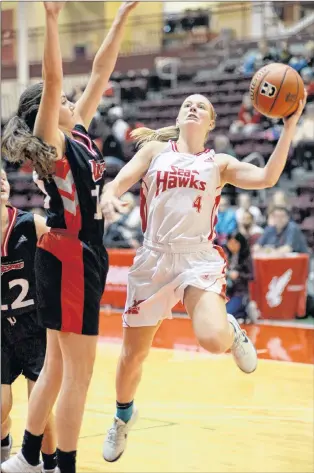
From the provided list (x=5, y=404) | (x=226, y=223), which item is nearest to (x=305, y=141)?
(x=226, y=223)

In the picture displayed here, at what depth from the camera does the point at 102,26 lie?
21406mm

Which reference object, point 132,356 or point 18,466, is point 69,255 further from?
point 18,466

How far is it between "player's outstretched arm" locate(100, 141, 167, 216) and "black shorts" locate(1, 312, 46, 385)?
2.91ft

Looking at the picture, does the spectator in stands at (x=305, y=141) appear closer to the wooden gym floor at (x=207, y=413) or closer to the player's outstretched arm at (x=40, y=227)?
the wooden gym floor at (x=207, y=413)

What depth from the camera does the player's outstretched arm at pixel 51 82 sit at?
138 inches

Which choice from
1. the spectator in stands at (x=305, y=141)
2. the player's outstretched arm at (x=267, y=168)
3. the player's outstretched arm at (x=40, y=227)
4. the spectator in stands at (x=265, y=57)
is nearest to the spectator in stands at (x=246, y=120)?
the spectator in stands at (x=265, y=57)

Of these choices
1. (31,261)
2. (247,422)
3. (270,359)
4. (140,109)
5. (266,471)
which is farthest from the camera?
(140,109)

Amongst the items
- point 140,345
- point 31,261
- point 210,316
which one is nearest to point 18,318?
point 31,261

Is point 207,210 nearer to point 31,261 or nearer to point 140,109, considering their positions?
point 31,261

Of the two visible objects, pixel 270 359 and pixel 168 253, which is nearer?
pixel 168 253

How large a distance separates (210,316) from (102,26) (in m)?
18.1

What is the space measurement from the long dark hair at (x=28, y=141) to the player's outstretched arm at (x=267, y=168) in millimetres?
1031

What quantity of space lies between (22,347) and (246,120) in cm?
1125

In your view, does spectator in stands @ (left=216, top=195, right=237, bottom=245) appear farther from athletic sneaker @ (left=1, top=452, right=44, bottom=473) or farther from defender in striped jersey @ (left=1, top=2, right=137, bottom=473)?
defender in striped jersey @ (left=1, top=2, right=137, bottom=473)
